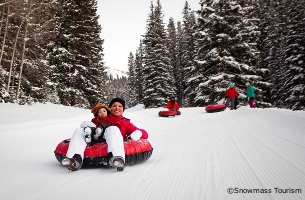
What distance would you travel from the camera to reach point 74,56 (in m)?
19.4

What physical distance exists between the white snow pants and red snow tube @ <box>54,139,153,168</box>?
108 millimetres

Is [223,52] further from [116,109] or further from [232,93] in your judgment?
[116,109]

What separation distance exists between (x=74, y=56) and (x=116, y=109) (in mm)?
17275

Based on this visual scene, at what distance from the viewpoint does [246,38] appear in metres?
18.9

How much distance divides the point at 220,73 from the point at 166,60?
12522 mm

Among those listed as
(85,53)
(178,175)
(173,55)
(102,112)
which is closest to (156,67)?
(85,53)

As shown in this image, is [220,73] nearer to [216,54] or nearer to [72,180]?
[216,54]

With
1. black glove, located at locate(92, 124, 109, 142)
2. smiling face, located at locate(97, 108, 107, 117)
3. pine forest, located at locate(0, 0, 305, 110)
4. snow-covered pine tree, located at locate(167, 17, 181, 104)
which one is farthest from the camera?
snow-covered pine tree, located at locate(167, 17, 181, 104)

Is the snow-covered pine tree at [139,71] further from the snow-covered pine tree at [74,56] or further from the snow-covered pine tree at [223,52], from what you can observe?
the snow-covered pine tree at [223,52]

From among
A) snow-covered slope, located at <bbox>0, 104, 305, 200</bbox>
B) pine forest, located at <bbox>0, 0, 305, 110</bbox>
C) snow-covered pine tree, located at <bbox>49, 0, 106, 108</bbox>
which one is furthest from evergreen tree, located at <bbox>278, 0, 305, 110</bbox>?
snow-covered slope, located at <bbox>0, 104, 305, 200</bbox>

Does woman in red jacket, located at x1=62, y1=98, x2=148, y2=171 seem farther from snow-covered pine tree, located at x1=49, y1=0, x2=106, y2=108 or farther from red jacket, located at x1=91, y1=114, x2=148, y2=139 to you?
snow-covered pine tree, located at x1=49, y1=0, x2=106, y2=108

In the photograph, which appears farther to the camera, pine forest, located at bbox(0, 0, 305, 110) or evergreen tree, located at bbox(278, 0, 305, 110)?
evergreen tree, located at bbox(278, 0, 305, 110)

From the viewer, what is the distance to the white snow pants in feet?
9.54

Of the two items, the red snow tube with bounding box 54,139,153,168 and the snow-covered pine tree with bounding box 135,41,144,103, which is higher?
the snow-covered pine tree with bounding box 135,41,144,103
